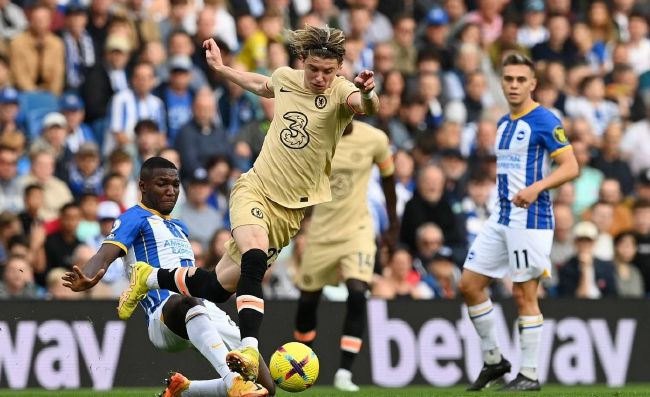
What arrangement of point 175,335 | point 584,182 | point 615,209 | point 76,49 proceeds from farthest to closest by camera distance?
point 584,182
point 615,209
point 76,49
point 175,335

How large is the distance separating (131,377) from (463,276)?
367 centimetres

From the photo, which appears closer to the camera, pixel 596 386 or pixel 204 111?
pixel 596 386

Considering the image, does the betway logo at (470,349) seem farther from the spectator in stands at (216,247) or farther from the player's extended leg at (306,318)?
the spectator in stands at (216,247)

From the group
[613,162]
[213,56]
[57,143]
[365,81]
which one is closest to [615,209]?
[613,162]

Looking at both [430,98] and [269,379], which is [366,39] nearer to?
[430,98]

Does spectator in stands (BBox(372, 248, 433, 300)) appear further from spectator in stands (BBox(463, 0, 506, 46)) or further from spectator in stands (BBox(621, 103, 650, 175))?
spectator in stands (BBox(463, 0, 506, 46))

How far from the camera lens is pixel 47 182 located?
15734 millimetres

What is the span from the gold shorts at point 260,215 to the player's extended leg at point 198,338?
562 millimetres

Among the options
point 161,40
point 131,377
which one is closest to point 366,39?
point 161,40

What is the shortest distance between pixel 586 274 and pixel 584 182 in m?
2.11

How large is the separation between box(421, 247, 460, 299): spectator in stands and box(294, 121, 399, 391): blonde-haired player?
230 cm

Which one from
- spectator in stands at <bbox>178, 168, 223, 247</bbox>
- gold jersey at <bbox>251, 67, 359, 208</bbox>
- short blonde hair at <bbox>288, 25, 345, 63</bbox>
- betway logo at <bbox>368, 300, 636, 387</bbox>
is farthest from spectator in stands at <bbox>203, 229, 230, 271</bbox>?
short blonde hair at <bbox>288, 25, 345, 63</bbox>

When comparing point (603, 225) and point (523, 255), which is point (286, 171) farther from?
point (603, 225)

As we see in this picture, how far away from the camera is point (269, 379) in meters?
9.53
